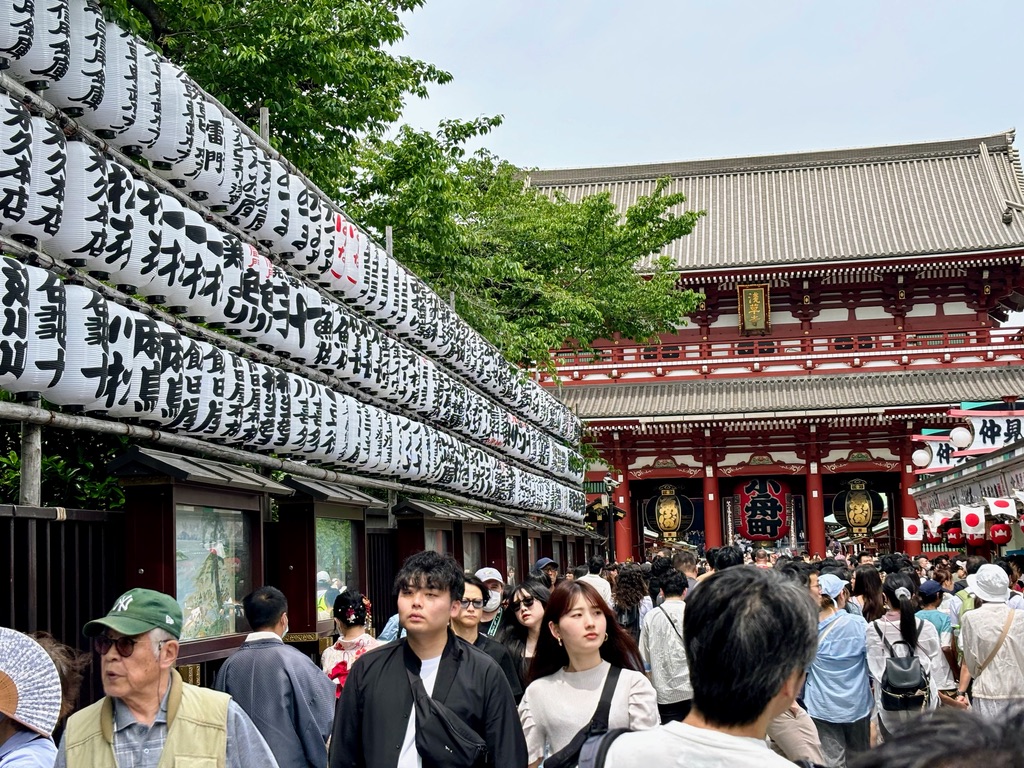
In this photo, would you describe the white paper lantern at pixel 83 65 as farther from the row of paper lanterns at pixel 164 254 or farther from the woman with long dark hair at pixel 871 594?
the woman with long dark hair at pixel 871 594

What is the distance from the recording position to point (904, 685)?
7.28 meters

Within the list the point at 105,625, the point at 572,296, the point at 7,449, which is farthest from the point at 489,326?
the point at 105,625

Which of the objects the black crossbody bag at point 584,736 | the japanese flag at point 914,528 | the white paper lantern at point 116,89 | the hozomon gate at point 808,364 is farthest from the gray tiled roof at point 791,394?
the black crossbody bag at point 584,736

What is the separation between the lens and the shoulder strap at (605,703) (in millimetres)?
4147

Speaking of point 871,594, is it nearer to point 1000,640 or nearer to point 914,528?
point 1000,640

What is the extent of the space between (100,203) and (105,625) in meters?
3.12

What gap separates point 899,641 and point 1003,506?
8865mm

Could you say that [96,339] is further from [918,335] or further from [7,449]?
[918,335]

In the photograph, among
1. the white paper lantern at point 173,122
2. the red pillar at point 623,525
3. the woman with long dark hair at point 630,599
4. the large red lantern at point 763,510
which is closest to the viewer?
the white paper lantern at point 173,122

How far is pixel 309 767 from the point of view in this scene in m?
5.01

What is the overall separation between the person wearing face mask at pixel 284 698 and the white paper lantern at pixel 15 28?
9.28ft

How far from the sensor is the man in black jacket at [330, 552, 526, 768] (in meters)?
3.96

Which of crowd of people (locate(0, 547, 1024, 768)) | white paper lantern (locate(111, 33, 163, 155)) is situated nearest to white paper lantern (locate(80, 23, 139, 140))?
white paper lantern (locate(111, 33, 163, 155))

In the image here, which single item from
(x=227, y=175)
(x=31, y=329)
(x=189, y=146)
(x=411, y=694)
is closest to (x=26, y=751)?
(x=411, y=694)
